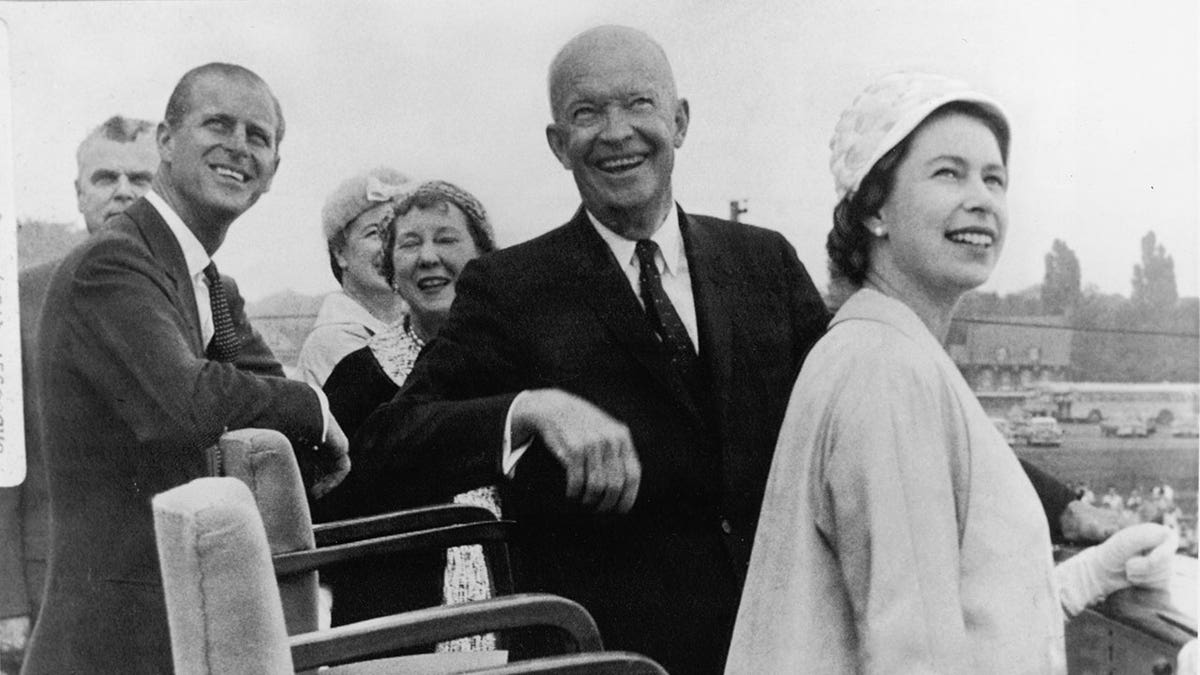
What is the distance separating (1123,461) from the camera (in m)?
2.44

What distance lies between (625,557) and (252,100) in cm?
112

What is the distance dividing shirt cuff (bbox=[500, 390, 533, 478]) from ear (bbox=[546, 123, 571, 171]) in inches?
16.9

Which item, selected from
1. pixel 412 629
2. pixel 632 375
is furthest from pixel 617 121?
pixel 412 629

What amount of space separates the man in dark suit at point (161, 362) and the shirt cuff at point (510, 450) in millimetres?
337

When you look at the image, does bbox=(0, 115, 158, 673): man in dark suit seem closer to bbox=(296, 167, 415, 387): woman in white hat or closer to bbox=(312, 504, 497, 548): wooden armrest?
bbox=(296, 167, 415, 387): woman in white hat

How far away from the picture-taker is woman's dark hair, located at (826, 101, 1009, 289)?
2.20 meters

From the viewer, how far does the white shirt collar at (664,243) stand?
7.74 feet

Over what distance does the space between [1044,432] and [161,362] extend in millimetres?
1661

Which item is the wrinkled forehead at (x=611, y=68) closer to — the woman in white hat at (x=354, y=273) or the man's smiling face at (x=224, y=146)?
the woman in white hat at (x=354, y=273)

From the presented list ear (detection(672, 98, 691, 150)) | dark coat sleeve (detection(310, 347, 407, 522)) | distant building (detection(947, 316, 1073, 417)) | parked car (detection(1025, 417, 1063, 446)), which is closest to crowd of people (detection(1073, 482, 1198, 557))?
parked car (detection(1025, 417, 1063, 446))

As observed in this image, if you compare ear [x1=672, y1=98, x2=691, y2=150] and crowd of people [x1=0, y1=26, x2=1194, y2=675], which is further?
ear [x1=672, y1=98, x2=691, y2=150]

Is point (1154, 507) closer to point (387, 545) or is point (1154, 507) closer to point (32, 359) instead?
point (387, 545)

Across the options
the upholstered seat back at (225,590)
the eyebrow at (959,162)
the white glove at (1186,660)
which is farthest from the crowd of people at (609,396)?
the upholstered seat back at (225,590)

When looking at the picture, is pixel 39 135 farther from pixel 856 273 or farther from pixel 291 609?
pixel 856 273
